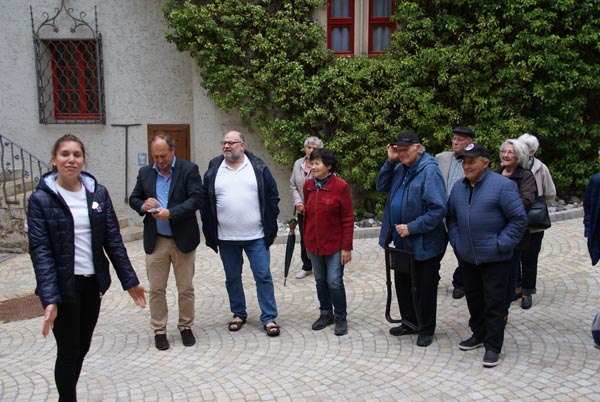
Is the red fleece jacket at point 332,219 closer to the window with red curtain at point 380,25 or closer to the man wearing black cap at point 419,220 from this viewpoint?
the man wearing black cap at point 419,220

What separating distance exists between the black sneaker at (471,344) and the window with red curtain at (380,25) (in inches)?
263

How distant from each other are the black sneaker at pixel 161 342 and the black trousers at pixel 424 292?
6.97ft

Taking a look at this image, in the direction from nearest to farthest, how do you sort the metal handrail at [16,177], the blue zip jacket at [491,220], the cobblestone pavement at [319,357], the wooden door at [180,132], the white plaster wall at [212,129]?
the cobblestone pavement at [319,357]
the blue zip jacket at [491,220]
the metal handrail at [16,177]
the white plaster wall at [212,129]
the wooden door at [180,132]

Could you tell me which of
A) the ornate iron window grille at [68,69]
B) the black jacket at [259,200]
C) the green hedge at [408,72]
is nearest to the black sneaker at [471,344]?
the black jacket at [259,200]

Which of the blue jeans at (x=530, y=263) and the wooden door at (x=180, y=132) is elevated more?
the wooden door at (x=180, y=132)

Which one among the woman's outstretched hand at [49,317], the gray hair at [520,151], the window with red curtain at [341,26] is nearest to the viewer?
the woman's outstretched hand at [49,317]

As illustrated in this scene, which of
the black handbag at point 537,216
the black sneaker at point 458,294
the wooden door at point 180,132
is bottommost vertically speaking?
the black sneaker at point 458,294

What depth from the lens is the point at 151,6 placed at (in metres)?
10.9

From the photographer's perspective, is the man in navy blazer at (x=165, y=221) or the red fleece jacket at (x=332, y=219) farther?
the red fleece jacket at (x=332, y=219)

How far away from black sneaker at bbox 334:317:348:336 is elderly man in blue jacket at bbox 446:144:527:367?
128 cm

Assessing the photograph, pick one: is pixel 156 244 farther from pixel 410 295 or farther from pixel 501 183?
pixel 501 183

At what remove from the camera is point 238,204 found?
543 centimetres

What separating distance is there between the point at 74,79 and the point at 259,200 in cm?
733

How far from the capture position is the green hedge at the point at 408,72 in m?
9.91
